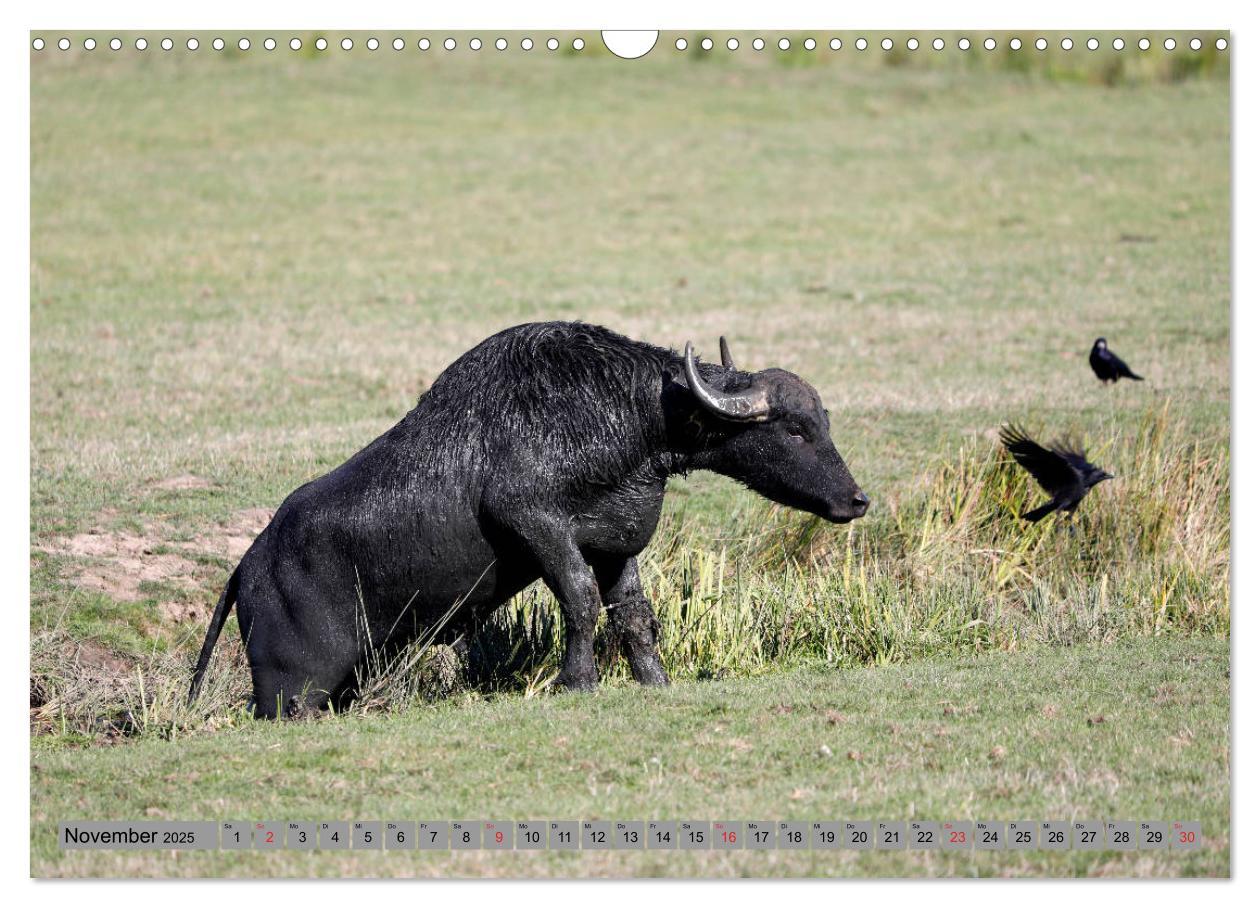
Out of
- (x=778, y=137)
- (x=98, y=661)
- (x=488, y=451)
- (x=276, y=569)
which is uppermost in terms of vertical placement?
(x=778, y=137)

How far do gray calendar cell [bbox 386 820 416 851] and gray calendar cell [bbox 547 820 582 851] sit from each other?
555 mm

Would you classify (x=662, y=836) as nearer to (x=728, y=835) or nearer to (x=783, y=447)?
(x=728, y=835)

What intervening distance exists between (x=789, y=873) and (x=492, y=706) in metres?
3.47

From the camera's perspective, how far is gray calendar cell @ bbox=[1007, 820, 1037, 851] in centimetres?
686

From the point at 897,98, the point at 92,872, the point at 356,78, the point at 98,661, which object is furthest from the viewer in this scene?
the point at 897,98

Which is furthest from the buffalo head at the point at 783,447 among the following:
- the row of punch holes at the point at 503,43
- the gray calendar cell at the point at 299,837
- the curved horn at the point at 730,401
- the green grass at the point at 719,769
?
the gray calendar cell at the point at 299,837

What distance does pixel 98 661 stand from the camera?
462 inches

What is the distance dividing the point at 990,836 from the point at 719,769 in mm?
1738

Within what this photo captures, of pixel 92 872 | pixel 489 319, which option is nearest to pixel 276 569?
pixel 92 872

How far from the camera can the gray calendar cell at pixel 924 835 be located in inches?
268

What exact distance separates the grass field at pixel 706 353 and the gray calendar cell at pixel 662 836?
0.15 meters

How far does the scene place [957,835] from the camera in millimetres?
6902

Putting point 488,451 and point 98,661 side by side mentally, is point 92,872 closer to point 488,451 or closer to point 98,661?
point 488,451

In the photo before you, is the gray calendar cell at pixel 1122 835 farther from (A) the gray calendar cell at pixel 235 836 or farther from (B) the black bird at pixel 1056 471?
(B) the black bird at pixel 1056 471
